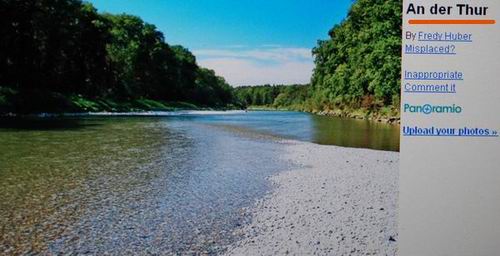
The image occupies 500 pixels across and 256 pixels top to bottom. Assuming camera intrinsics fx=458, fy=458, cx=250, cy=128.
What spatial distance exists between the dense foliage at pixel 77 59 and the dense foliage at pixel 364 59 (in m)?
30.3

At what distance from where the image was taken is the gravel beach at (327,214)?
6473mm

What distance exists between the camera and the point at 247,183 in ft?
37.4

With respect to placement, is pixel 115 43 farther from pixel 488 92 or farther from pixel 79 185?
pixel 488 92

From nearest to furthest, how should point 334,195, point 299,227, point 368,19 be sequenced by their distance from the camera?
point 299,227
point 334,195
point 368,19

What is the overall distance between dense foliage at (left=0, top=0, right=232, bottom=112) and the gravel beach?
3411 centimetres

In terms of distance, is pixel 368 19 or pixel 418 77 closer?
pixel 418 77

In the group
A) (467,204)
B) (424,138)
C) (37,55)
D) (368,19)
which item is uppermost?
(368,19)

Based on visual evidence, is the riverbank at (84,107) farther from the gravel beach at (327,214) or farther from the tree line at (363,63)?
the gravel beach at (327,214)

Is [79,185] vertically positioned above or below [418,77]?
below

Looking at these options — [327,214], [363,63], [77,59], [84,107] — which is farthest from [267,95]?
[327,214]

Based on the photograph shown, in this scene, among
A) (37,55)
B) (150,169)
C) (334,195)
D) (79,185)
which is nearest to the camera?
(334,195)

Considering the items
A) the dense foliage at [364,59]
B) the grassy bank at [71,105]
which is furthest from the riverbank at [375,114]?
the grassy bank at [71,105]

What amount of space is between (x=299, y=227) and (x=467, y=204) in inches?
101

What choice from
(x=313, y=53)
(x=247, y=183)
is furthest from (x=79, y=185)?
(x=313, y=53)
